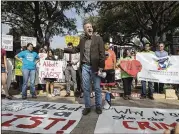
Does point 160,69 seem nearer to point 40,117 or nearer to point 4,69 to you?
point 4,69

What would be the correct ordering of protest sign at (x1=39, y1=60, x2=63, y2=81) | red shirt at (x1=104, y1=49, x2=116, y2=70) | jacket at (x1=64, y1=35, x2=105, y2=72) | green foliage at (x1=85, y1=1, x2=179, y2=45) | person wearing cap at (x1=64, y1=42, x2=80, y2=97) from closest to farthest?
jacket at (x1=64, y1=35, x2=105, y2=72), red shirt at (x1=104, y1=49, x2=116, y2=70), person wearing cap at (x1=64, y1=42, x2=80, y2=97), protest sign at (x1=39, y1=60, x2=63, y2=81), green foliage at (x1=85, y1=1, x2=179, y2=45)

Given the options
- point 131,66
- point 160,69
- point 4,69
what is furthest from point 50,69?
point 160,69

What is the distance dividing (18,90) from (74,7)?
10863 mm

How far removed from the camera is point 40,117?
6398 millimetres

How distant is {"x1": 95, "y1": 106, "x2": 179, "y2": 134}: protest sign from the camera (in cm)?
565

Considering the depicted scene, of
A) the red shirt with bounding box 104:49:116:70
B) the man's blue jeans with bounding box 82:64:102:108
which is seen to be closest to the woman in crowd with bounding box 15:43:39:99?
the red shirt with bounding box 104:49:116:70

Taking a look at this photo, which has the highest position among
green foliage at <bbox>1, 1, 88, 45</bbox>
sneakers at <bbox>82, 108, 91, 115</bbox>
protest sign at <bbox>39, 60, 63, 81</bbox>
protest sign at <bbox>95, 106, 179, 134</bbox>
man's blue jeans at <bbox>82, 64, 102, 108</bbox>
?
green foliage at <bbox>1, 1, 88, 45</bbox>

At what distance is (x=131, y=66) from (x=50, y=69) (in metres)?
2.70

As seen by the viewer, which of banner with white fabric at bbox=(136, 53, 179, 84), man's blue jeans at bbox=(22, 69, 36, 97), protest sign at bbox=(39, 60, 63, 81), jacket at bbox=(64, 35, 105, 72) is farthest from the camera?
protest sign at bbox=(39, 60, 63, 81)

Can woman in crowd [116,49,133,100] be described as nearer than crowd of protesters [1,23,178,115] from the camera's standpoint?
No

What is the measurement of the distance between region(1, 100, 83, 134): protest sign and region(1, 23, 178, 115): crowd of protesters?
0.49 meters

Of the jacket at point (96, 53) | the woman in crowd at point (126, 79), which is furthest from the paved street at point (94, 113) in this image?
the jacket at point (96, 53)

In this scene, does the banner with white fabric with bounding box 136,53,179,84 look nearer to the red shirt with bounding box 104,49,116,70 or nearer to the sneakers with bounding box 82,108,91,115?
the red shirt with bounding box 104,49,116,70

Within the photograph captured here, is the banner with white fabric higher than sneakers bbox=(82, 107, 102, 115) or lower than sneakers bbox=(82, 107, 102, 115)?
higher
